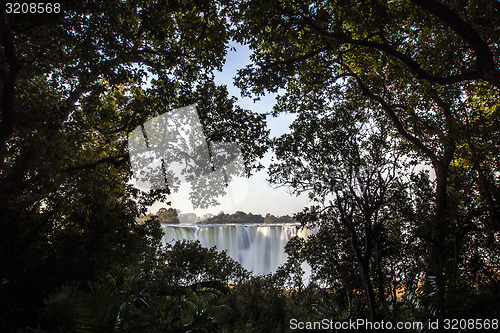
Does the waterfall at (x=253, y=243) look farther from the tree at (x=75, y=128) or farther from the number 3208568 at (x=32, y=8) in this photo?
the number 3208568 at (x=32, y=8)

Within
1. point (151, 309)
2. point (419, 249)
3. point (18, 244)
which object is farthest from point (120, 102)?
point (419, 249)

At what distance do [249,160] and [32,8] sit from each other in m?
4.85

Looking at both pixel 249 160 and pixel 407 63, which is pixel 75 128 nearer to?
pixel 249 160

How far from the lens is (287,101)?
7199 mm

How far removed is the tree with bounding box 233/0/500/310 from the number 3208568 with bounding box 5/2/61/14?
3.31 m

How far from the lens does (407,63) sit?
4941mm

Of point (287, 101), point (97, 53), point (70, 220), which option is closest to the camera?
point (97, 53)

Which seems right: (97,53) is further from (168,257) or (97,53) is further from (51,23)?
(168,257)

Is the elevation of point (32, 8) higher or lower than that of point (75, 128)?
higher

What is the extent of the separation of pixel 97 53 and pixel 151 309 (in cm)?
444

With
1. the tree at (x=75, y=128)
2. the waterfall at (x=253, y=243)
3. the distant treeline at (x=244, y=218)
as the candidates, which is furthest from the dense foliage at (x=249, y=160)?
the distant treeline at (x=244, y=218)

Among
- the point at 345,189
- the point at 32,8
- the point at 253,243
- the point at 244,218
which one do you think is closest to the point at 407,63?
the point at 345,189

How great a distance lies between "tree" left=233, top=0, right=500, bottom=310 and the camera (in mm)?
4660

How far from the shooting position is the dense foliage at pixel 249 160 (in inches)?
166
